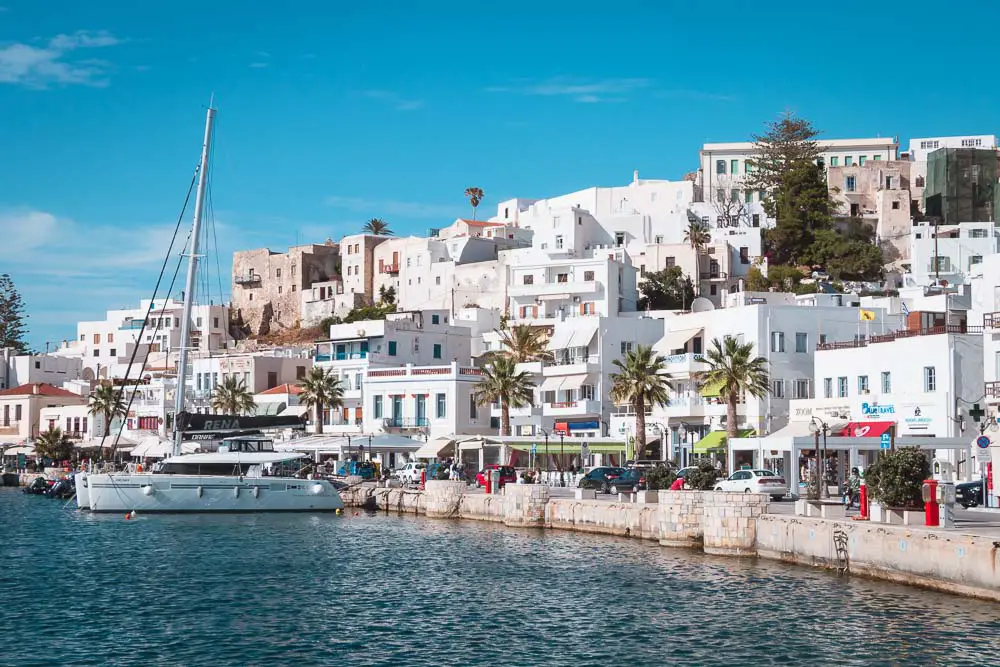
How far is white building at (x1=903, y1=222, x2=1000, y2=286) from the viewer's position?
9562 cm

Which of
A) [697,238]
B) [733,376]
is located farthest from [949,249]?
[733,376]

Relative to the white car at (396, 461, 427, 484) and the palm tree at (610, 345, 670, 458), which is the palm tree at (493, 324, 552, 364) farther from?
the palm tree at (610, 345, 670, 458)

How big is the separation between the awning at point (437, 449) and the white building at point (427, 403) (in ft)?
19.1

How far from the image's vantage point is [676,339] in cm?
6744

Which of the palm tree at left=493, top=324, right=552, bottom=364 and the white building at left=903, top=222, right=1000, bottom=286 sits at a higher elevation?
the white building at left=903, top=222, right=1000, bottom=286

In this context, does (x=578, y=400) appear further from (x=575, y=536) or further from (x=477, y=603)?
(x=477, y=603)

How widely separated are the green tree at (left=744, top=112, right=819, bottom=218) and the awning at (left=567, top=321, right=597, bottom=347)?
43132mm

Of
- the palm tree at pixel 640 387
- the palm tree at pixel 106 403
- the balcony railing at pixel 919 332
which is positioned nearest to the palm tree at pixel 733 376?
the palm tree at pixel 640 387

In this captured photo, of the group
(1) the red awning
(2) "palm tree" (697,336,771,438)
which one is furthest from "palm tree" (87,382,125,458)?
(1) the red awning

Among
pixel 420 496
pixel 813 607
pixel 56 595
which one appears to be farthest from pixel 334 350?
pixel 813 607

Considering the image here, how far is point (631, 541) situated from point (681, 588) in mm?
10235

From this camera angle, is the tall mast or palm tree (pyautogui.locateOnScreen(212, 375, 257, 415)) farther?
palm tree (pyautogui.locateOnScreen(212, 375, 257, 415))

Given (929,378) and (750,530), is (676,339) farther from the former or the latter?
(750,530)

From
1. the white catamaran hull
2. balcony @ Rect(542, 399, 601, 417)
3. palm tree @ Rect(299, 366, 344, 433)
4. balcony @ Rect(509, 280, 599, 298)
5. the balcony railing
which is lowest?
the white catamaran hull
